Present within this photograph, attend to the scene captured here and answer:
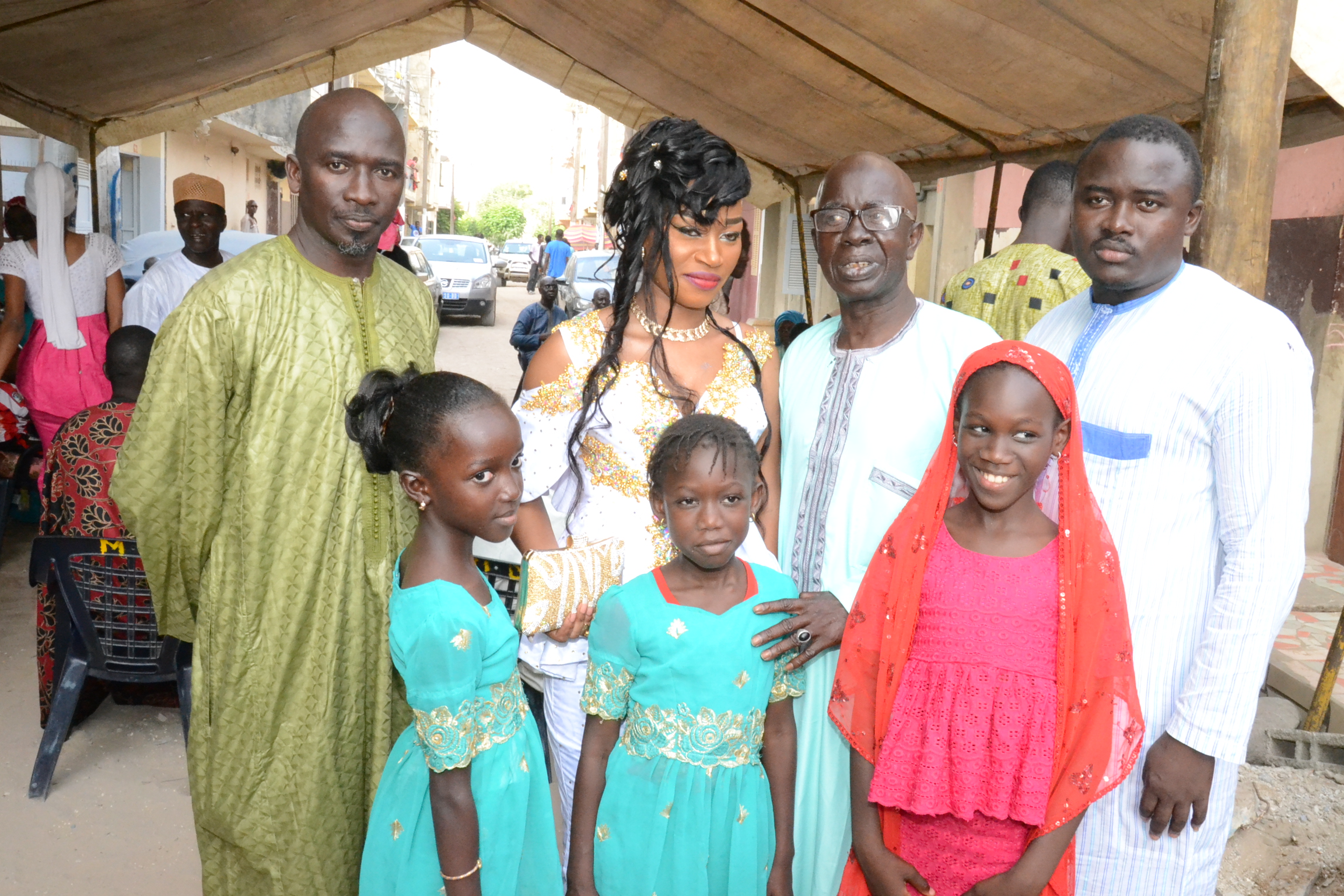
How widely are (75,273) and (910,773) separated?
17.9 feet

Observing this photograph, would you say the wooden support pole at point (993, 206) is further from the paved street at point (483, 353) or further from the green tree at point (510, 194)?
the green tree at point (510, 194)

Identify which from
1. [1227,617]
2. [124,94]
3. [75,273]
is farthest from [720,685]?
[124,94]

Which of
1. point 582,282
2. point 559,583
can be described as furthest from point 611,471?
point 582,282

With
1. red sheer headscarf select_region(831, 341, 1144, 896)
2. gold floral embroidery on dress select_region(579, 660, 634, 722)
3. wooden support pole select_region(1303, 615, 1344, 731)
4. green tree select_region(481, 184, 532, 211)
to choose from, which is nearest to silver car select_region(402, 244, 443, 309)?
wooden support pole select_region(1303, 615, 1344, 731)

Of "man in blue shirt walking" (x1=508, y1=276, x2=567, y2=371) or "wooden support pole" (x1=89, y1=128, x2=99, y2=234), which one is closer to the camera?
Result: "wooden support pole" (x1=89, y1=128, x2=99, y2=234)

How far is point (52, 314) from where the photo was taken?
5.32m

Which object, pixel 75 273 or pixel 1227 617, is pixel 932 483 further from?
pixel 75 273

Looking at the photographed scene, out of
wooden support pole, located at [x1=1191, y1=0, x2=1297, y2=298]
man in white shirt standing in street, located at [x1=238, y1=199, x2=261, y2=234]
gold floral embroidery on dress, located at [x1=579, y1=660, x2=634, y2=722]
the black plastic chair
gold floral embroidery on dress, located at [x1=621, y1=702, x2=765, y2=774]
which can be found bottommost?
the black plastic chair

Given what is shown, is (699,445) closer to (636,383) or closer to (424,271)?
(636,383)

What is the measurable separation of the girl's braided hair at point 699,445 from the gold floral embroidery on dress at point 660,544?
0.43 feet

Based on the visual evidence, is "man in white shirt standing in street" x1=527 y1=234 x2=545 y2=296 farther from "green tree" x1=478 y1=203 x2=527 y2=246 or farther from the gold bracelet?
"green tree" x1=478 y1=203 x2=527 y2=246

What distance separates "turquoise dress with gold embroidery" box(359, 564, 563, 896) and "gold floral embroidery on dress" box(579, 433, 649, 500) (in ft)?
1.21

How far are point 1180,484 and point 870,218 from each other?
0.80 metres

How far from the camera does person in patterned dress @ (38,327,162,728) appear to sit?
355 centimetres
